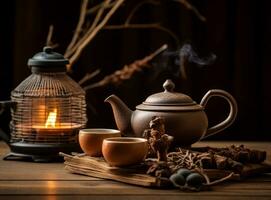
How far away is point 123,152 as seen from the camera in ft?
4.41

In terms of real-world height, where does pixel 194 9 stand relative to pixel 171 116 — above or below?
above

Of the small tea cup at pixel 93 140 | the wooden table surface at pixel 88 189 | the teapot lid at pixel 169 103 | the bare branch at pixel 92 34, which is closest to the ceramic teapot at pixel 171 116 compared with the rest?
the teapot lid at pixel 169 103

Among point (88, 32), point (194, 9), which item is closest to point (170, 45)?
point (194, 9)

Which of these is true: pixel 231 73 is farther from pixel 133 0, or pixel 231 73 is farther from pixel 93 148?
pixel 93 148

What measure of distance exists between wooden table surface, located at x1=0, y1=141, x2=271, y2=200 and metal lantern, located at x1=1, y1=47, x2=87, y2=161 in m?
0.17

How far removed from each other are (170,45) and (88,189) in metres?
1.59

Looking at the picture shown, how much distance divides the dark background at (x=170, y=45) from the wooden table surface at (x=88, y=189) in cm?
133

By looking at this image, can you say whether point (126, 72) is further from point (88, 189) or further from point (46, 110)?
point (88, 189)

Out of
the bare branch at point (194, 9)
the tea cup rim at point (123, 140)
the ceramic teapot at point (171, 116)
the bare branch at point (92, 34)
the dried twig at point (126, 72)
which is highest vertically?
the bare branch at point (194, 9)

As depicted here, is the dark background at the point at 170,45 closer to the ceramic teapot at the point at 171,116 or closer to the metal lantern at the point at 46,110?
the metal lantern at the point at 46,110

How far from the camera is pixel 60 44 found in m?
2.78

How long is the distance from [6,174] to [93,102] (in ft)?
4.58

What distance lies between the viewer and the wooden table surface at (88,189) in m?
1.23

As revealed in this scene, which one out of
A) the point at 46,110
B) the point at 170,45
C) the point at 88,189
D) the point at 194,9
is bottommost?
the point at 88,189
